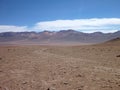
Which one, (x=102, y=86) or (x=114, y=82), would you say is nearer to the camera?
(x=102, y=86)

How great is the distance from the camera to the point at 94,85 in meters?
8.06

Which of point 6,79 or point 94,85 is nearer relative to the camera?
point 94,85

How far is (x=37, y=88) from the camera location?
7.95 meters

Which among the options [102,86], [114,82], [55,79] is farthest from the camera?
[55,79]

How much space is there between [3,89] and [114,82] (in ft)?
16.3

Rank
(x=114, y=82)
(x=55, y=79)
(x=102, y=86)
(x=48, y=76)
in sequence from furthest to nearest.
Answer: (x=48, y=76) → (x=55, y=79) → (x=114, y=82) → (x=102, y=86)

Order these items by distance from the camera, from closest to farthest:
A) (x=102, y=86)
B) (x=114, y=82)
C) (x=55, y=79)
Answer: (x=102, y=86) < (x=114, y=82) < (x=55, y=79)

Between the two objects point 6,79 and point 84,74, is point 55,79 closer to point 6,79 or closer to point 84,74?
point 84,74

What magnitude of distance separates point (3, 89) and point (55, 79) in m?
2.58

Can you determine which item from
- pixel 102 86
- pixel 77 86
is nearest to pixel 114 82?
pixel 102 86

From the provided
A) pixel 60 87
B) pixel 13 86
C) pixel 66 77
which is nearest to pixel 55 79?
pixel 66 77

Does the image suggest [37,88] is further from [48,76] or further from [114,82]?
[114,82]

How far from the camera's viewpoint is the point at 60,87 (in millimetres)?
8008

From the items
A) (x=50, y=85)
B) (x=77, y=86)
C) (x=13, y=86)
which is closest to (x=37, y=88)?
(x=50, y=85)
